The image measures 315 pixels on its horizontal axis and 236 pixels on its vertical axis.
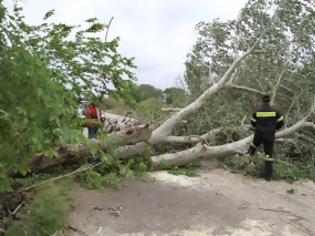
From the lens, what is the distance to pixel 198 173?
972 cm

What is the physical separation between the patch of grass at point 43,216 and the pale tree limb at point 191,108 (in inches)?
134

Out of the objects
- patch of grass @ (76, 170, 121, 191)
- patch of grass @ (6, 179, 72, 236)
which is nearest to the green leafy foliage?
patch of grass @ (6, 179, 72, 236)

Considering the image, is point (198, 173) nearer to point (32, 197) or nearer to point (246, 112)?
point (246, 112)

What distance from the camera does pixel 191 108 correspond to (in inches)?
415

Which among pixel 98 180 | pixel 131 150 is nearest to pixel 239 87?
pixel 131 150

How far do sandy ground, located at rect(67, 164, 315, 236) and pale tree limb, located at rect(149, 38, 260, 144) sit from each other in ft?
3.69

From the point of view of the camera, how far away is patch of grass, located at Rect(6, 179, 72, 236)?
6.35 meters

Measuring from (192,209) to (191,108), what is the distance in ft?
10.2

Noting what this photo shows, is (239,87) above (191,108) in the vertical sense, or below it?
above

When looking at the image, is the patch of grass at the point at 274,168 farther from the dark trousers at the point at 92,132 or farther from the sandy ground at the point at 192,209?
the dark trousers at the point at 92,132

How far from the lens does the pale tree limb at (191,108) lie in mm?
10258

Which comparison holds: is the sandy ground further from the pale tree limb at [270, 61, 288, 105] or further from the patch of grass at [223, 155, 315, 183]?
the pale tree limb at [270, 61, 288, 105]

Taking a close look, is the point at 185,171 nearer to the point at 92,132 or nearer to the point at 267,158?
the point at 267,158

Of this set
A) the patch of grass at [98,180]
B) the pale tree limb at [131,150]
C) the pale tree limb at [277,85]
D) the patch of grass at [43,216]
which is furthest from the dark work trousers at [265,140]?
the patch of grass at [43,216]
